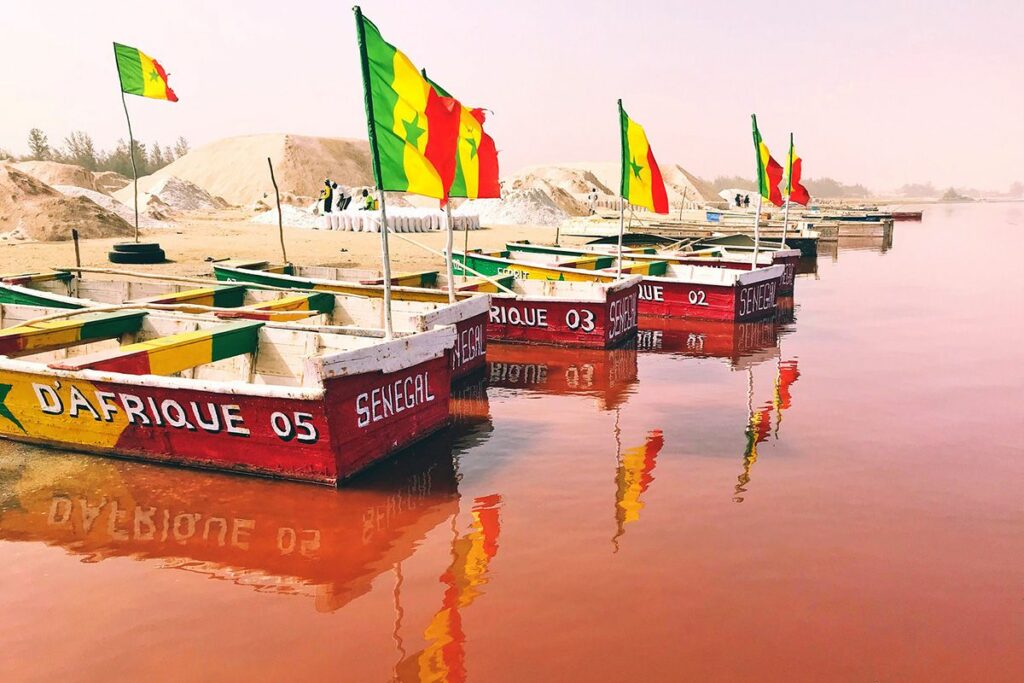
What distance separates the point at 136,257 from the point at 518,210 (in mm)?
33717

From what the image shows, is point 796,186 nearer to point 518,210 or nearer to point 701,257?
point 701,257

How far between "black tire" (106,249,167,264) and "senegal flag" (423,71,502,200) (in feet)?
52.6

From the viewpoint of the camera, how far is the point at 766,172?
850 inches

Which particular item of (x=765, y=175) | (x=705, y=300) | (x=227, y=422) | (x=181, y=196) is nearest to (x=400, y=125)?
(x=227, y=422)

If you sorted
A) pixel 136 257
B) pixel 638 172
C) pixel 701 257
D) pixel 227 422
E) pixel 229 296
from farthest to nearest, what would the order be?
1. pixel 701 257
2. pixel 136 257
3. pixel 638 172
4. pixel 229 296
5. pixel 227 422

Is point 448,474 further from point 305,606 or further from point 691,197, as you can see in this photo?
point 691,197

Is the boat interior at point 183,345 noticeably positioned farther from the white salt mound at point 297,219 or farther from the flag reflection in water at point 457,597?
the white salt mound at point 297,219

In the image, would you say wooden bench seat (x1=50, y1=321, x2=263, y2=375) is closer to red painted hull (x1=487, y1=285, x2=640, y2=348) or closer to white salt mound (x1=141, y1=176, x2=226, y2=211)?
red painted hull (x1=487, y1=285, x2=640, y2=348)

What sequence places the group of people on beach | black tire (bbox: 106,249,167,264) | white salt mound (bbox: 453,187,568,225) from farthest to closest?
white salt mound (bbox: 453,187,568,225)
the group of people on beach
black tire (bbox: 106,249,167,264)

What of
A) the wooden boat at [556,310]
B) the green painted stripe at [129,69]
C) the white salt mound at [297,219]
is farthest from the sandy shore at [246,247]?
the wooden boat at [556,310]

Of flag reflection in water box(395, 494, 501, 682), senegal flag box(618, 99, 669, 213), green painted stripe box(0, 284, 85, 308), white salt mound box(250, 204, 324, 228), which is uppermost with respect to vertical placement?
senegal flag box(618, 99, 669, 213)

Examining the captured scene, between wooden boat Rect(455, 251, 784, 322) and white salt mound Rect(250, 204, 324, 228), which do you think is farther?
white salt mound Rect(250, 204, 324, 228)

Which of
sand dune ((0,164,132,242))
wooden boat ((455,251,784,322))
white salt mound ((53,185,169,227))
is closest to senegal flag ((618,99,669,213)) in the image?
wooden boat ((455,251,784,322))

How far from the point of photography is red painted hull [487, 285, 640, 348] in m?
16.1
